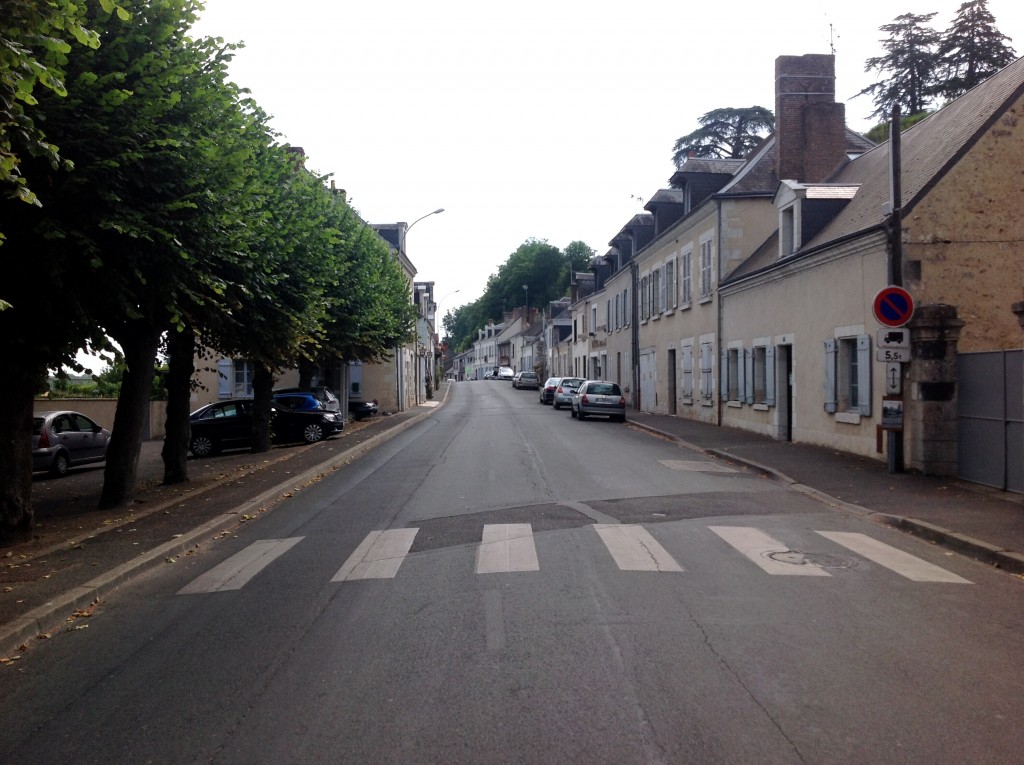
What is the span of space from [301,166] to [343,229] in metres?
7.45

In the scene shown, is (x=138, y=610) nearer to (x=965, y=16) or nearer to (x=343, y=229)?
(x=343, y=229)

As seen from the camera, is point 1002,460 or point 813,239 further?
point 813,239

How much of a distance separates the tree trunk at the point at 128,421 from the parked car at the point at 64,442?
617 cm

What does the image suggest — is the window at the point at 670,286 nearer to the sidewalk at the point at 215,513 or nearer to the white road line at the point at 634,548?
the sidewalk at the point at 215,513

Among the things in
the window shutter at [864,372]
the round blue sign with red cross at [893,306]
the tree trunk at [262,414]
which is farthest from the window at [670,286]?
the round blue sign with red cross at [893,306]

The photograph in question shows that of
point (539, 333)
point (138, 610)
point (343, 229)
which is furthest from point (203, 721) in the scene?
point (539, 333)

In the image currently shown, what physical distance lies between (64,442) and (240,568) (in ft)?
45.1

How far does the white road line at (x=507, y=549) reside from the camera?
322 inches

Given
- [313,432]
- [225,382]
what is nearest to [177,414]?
[313,432]

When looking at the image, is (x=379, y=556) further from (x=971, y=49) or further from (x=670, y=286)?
(x=971, y=49)

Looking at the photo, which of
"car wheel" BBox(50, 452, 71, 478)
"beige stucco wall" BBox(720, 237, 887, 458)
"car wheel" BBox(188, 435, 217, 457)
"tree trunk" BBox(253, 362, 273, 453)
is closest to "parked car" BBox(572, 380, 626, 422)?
"beige stucco wall" BBox(720, 237, 887, 458)

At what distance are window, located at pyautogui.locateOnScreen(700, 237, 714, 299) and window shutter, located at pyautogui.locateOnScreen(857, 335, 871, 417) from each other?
10988 mm

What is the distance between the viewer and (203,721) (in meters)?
4.68

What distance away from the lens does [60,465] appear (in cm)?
2014
